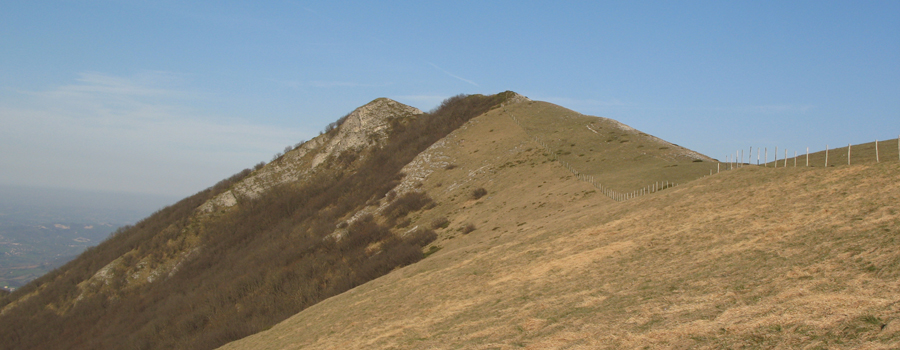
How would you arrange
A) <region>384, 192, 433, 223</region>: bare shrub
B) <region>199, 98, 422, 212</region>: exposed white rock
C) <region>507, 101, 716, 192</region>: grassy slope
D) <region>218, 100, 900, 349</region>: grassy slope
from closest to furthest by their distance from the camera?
<region>218, 100, 900, 349</region>: grassy slope, <region>507, 101, 716, 192</region>: grassy slope, <region>384, 192, 433, 223</region>: bare shrub, <region>199, 98, 422, 212</region>: exposed white rock

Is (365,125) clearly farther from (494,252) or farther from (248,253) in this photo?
(494,252)

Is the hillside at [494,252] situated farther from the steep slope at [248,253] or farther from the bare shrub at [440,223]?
the steep slope at [248,253]

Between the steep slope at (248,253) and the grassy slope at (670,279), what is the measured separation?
13.2 meters

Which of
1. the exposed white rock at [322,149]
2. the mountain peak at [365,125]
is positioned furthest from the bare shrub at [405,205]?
the mountain peak at [365,125]

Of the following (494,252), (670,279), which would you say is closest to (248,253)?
(494,252)

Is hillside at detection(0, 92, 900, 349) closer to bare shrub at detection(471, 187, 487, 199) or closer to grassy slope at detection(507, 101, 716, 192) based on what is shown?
bare shrub at detection(471, 187, 487, 199)

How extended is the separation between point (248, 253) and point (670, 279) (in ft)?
212

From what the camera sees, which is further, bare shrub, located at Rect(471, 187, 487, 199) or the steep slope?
bare shrub, located at Rect(471, 187, 487, 199)

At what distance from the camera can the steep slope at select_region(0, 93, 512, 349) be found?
4703cm

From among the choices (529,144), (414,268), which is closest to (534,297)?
(414,268)

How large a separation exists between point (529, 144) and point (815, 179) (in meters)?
40.6

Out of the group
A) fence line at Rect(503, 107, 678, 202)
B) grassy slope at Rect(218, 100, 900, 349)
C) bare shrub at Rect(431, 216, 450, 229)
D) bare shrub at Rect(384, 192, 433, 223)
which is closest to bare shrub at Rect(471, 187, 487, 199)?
bare shrub at Rect(431, 216, 450, 229)

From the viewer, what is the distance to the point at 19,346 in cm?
6731

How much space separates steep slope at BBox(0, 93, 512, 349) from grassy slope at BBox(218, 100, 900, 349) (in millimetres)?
13234
